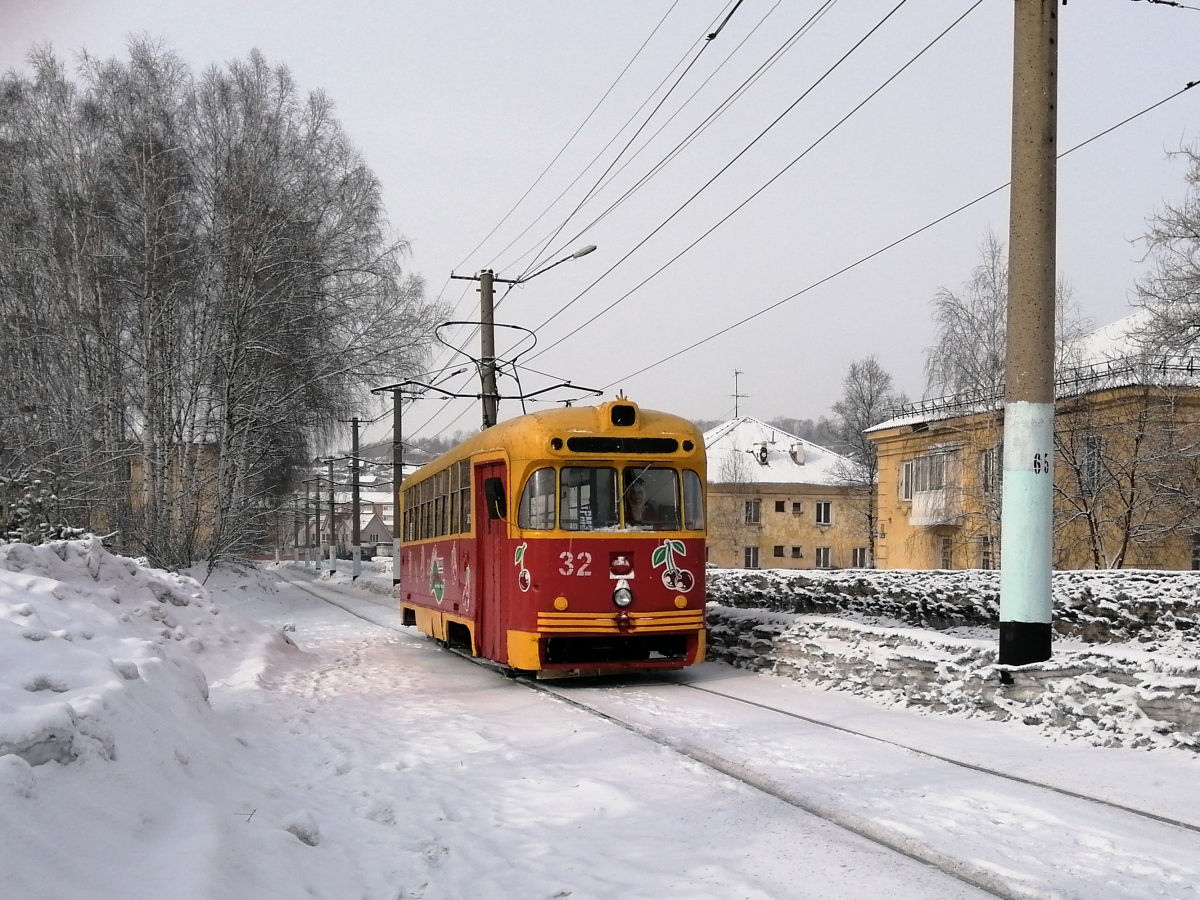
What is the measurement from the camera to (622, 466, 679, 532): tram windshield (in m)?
11.7

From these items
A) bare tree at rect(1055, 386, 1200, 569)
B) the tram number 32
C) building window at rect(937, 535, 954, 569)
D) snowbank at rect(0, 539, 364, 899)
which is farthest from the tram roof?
building window at rect(937, 535, 954, 569)

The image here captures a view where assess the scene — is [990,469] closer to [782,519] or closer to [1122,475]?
[1122,475]

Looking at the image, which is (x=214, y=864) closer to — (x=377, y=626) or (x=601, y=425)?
(x=601, y=425)

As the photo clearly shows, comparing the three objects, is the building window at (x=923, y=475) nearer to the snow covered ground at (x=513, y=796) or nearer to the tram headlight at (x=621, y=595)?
the tram headlight at (x=621, y=595)

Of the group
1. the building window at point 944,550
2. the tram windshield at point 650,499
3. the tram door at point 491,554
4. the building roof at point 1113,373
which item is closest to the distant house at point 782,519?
the building window at point 944,550

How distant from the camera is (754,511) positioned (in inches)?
2406

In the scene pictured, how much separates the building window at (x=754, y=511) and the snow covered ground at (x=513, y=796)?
51.0 metres

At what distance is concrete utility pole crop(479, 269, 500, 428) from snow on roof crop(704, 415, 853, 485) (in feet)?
115

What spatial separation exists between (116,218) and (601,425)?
17.1 m

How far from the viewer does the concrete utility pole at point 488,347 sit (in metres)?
24.5

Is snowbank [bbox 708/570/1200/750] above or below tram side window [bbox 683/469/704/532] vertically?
below

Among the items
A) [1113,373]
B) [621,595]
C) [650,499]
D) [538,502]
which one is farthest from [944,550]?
[538,502]

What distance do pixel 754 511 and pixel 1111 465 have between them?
1357 inches

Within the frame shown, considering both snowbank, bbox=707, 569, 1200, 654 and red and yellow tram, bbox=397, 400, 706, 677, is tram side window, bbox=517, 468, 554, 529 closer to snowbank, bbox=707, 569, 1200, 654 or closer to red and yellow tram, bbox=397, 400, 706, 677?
red and yellow tram, bbox=397, 400, 706, 677
